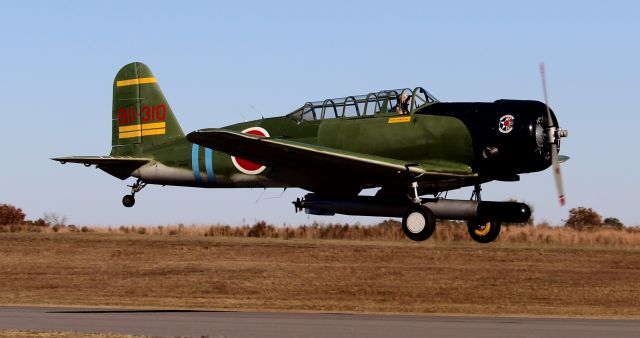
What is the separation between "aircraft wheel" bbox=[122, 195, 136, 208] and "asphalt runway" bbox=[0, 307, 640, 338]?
8.69ft

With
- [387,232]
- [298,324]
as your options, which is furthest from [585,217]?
[298,324]

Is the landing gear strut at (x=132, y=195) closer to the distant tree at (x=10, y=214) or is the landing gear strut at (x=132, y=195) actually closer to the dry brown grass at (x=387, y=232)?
the dry brown grass at (x=387, y=232)

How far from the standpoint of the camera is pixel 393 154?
23234 millimetres

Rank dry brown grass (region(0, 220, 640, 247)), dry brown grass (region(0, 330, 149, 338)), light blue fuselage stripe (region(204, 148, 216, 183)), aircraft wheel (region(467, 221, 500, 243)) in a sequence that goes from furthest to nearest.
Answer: dry brown grass (region(0, 220, 640, 247))
light blue fuselage stripe (region(204, 148, 216, 183))
aircraft wheel (region(467, 221, 500, 243))
dry brown grass (region(0, 330, 149, 338))

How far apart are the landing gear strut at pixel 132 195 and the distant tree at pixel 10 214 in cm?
4344

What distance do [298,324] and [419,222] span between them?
568 centimetres

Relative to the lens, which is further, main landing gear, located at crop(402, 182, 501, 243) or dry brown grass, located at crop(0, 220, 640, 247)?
dry brown grass, located at crop(0, 220, 640, 247)

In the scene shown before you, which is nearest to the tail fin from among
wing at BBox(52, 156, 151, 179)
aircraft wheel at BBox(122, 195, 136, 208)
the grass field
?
wing at BBox(52, 156, 151, 179)

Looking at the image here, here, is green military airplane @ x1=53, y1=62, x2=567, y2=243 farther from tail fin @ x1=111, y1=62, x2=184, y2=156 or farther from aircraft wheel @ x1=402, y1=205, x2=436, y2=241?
tail fin @ x1=111, y1=62, x2=184, y2=156

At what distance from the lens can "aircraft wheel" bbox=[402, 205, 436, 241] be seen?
74.4 feet

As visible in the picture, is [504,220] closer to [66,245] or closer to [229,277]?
[229,277]

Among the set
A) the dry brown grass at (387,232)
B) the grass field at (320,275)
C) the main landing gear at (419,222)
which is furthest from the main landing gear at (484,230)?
the dry brown grass at (387,232)

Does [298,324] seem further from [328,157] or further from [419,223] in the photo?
[328,157]

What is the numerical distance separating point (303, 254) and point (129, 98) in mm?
22371
